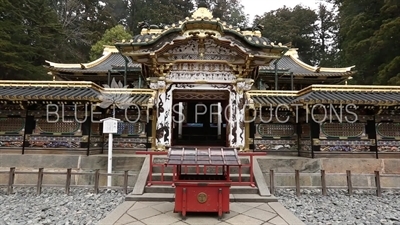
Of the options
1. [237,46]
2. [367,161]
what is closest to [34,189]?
[237,46]

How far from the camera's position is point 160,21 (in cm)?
3847

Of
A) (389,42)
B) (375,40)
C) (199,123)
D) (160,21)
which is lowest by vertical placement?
(199,123)

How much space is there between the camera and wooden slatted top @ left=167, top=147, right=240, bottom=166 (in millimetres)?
5551

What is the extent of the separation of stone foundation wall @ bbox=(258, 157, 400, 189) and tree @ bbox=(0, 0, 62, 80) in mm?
21232

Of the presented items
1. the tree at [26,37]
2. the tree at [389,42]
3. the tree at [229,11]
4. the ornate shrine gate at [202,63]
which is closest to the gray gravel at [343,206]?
the ornate shrine gate at [202,63]

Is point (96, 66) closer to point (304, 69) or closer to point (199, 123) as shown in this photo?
point (199, 123)

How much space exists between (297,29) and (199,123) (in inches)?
1380

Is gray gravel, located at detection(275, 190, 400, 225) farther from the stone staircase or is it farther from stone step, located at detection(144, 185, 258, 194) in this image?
stone step, located at detection(144, 185, 258, 194)

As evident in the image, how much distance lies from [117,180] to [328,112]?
7598 mm

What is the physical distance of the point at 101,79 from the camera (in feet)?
51.0

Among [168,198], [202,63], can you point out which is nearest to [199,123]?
[202,63]

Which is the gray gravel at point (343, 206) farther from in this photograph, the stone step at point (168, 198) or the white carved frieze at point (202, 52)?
the white carved frieze at point (202, 52)

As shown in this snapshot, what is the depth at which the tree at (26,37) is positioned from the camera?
839 inches

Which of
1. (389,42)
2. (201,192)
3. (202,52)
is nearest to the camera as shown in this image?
(201,192)
